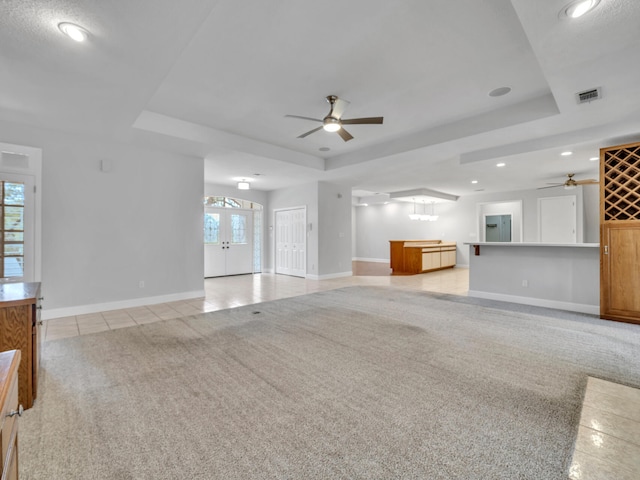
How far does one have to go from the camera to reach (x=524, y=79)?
3471 mm

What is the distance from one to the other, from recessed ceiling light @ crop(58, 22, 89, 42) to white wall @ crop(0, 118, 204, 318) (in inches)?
104

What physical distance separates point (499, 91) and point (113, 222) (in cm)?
574

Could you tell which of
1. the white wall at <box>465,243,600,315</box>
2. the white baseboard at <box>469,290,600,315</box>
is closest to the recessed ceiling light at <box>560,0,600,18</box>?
the white wall at <box>465,243,600,315</box>

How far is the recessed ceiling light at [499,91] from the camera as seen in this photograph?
3.71m

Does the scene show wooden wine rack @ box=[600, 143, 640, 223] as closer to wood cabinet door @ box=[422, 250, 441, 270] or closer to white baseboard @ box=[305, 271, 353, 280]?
wood cabinet door @ box=[422, 250, 441, 270]

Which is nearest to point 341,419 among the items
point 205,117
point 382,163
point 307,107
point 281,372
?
point 281,372

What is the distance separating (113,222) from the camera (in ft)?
16.0

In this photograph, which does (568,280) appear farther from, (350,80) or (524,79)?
(350,80)

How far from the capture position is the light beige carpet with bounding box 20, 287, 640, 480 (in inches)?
62.0

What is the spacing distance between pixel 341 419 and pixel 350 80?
130 inches

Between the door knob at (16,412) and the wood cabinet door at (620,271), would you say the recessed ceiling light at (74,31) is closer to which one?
the door knob at (16,412)

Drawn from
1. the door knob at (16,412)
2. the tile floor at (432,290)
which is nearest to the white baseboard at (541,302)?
the tile floor at (432,290)

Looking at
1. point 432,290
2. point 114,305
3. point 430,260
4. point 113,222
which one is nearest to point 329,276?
point 432,290

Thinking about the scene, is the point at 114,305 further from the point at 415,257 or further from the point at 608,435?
the point at 415,257
